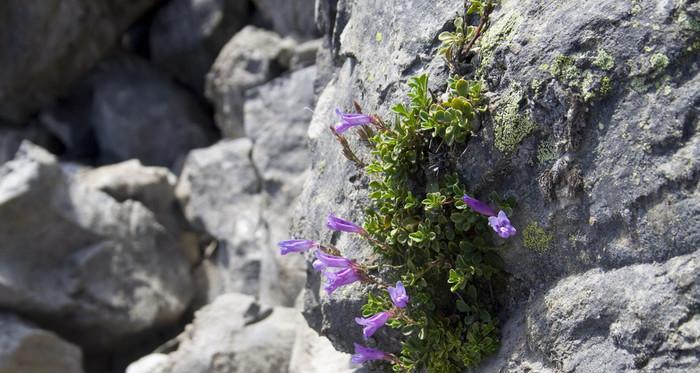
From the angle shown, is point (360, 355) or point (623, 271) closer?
point (623, 271)

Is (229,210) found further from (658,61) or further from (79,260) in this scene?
(658,61)

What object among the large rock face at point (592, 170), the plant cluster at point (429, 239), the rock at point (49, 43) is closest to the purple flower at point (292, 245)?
the plant cluster at point (429, 239)

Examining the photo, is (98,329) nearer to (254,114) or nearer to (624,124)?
(254,114)

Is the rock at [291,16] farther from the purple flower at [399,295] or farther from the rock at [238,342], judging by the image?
the purple flower at [399,295]

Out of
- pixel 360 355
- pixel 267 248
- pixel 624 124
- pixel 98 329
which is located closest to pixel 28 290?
pixel 98 329

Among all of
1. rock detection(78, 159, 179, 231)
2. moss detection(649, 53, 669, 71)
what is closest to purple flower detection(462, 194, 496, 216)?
moss detection(649, 53, 669, 71)

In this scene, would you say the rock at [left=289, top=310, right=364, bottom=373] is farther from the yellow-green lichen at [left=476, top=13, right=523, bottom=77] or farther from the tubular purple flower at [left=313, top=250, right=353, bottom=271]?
the yellow-green lichen at [left=476, top=13, right=523, bottom=77]
